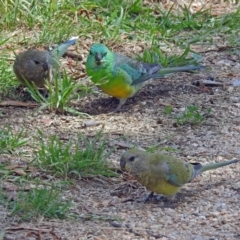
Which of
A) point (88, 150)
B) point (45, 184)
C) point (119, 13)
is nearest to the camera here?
point (45, 184)

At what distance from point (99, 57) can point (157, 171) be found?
6.31 ft

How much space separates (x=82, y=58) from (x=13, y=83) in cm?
96

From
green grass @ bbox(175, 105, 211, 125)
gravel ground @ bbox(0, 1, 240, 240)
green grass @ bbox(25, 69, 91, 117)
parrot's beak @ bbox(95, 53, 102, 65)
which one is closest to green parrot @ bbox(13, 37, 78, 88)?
green grass @ bbox(25, 69, 91, 117)

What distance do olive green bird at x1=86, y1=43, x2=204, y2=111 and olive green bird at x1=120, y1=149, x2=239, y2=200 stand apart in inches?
68.5

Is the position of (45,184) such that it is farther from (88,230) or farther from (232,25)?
(232,25)

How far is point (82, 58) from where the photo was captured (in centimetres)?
827

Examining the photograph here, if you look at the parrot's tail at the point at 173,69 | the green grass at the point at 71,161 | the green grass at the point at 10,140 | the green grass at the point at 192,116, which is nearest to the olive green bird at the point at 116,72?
the parrot's tail at the point at 173,69

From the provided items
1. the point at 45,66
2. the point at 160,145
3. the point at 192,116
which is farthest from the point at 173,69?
the point at 160,145

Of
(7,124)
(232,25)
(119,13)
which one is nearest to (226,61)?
(232,25)

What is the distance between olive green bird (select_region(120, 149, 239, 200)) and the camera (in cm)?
548

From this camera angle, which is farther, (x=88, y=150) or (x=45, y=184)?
(x=88, y=150)

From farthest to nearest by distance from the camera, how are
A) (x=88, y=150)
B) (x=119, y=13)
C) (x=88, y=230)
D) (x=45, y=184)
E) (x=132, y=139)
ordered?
1. (x=119, y=13)
2. (x=132, y=139)
3. (x=88, y=150)
4. (x=45, y=184)
5. (x=88, y=230)

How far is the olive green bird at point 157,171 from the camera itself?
5.48 metres

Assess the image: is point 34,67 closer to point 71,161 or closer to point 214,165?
point 71,161
